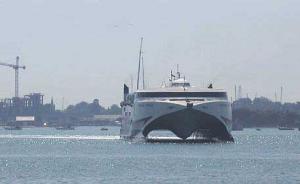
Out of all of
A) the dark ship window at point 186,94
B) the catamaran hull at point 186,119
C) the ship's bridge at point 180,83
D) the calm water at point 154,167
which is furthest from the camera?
the ship's bridge at point 180,83

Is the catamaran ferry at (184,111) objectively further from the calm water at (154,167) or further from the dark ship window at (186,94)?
the calm water at (154,167)

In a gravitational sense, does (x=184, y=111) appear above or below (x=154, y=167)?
above

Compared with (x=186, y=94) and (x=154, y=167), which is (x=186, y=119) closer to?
(x=186, y=94)

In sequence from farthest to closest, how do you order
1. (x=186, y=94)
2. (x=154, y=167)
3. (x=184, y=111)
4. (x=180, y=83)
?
(x=180, y=83) → (x=186, y=94) → (x=184, y=111) → (x=154, y=167)

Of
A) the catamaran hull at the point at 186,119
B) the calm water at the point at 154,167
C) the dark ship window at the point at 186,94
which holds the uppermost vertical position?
the dark ship window at the point at 186,94

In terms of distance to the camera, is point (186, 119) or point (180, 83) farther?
point (180, 83)

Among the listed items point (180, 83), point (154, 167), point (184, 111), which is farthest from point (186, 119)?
point (154, 167)

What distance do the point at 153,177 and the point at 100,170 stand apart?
9940 millimetres

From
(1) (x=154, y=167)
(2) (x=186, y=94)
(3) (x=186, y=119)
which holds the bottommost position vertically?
(1) (x=154, y=167)

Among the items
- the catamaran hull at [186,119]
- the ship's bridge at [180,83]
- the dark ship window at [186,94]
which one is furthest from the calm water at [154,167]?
the ship's bridge at [180,83]

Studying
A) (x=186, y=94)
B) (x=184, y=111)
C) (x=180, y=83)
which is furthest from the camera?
(x=180, y=83)

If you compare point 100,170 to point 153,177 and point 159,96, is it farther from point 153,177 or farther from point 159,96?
point 159,96

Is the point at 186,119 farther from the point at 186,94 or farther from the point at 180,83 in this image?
the point at 180,83

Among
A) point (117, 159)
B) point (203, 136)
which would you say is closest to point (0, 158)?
point (117, 159)
